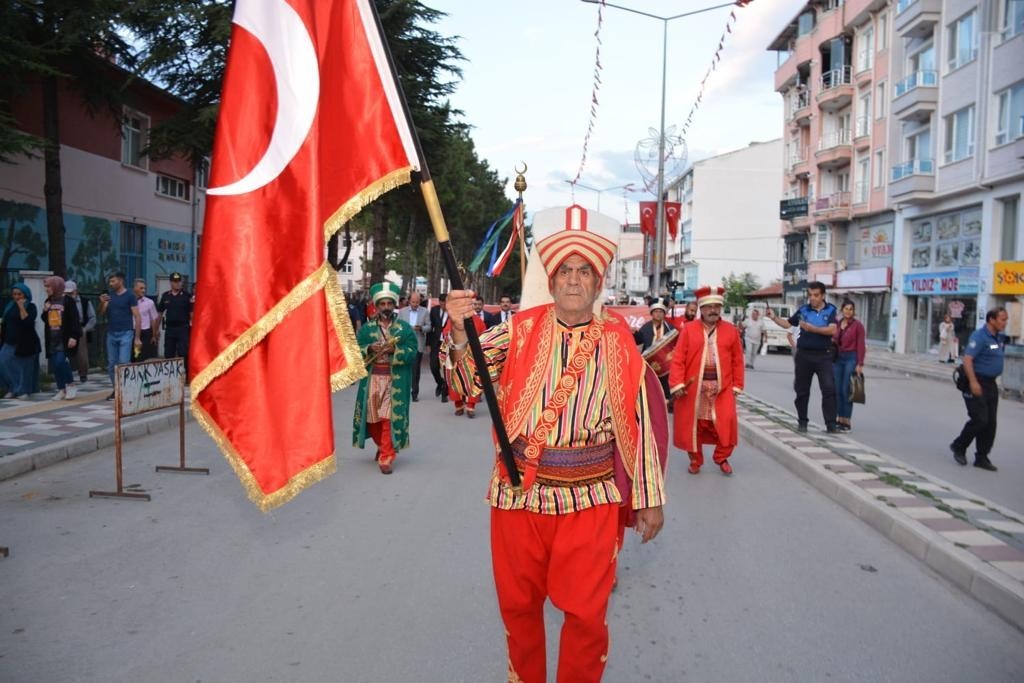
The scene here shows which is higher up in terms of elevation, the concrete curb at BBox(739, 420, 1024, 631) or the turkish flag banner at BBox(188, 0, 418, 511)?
the turkish flag banner at BBox(188, 0, 418, 511)

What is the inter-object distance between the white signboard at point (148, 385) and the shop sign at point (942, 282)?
26262 mm

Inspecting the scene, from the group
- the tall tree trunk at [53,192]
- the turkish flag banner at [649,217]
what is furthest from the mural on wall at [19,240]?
the turkish flag banner at [649,217]

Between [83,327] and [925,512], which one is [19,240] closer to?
[83,327]

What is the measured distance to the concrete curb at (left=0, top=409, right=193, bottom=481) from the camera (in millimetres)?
7984

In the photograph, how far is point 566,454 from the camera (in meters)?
3.13

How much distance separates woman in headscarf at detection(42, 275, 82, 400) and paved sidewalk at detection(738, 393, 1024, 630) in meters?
10.3

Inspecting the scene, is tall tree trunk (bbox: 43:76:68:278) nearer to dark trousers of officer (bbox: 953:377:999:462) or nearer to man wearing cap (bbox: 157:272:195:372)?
man wearing cap (bbox: 157:272:195:372)

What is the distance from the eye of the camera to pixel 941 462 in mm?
9562

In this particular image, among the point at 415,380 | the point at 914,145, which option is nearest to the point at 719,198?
the point at 914,145

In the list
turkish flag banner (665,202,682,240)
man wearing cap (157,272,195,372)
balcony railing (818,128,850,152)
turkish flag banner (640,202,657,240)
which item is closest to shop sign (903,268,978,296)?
turkish flag banner (665,202,682,240)

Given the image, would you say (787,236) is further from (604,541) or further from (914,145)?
(604,541)

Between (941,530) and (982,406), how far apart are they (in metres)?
3.55

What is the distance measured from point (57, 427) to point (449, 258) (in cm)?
908

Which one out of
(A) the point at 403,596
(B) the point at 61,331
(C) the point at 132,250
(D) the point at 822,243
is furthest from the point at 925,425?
(D) the point at 822,243
